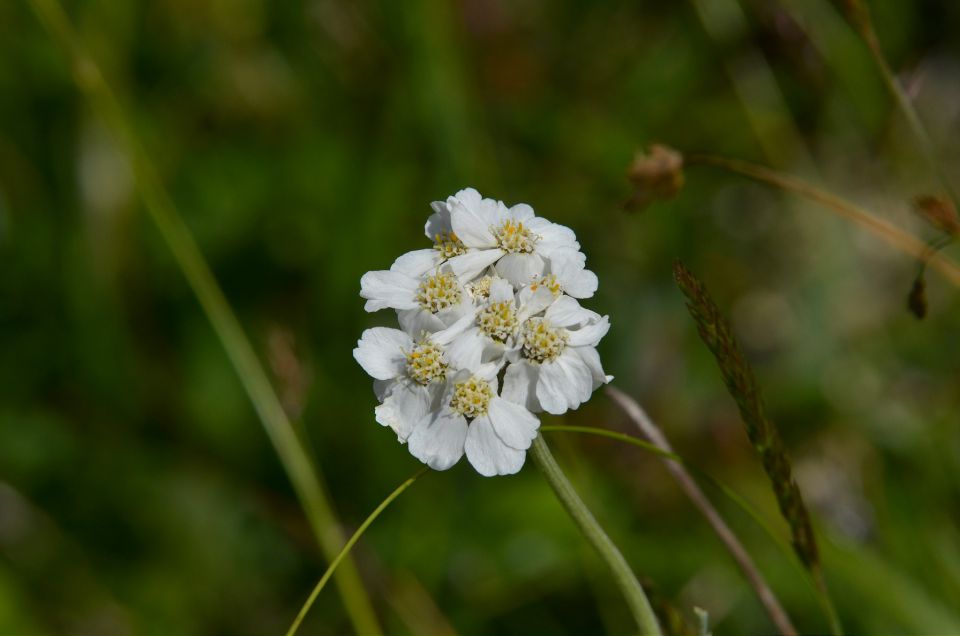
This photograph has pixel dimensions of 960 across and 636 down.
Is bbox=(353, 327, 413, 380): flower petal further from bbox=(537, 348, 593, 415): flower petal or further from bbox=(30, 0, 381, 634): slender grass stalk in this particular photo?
bbox=(30, 0, 381, 634): slender grass stalk

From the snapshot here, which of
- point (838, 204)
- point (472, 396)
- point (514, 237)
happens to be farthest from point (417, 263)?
point (838, 204)

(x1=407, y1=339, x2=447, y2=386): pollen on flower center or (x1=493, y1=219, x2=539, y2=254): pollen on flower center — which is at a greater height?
(x1=493, y1=219, x2=539, y2=254): pollen on flower center

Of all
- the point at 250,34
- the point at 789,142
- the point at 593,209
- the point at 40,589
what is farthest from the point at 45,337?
the point at 789,142

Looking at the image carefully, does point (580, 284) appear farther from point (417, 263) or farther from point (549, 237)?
point (417, 263)

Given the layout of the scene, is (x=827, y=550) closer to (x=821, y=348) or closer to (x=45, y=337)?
(x=821, y=348)

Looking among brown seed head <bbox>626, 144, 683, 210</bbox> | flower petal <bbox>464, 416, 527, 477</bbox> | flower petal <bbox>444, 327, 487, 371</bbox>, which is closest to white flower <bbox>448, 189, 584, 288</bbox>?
flower petal <bbox>444, 327, 487, 371</bbox>

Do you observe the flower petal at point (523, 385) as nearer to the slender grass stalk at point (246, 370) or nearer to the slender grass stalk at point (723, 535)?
the slender grass stalk at point (723, 535)

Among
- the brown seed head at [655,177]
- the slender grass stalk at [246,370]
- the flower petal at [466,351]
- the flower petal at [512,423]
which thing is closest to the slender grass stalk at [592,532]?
the flower petal at [512,423]
